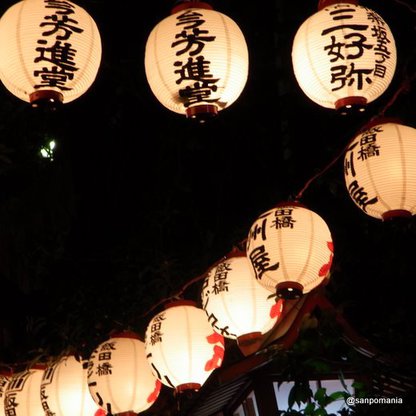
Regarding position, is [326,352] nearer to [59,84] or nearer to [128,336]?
[128,336]

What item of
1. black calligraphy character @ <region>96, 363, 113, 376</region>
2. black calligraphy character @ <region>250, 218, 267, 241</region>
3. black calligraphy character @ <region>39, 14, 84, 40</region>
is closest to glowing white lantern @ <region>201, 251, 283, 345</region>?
black calligraphy character @ <region>250, 218, 267, 241</region>

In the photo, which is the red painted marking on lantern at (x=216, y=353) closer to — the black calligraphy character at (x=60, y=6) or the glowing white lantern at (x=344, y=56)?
the glowing white lantern at (x=344, y=56)

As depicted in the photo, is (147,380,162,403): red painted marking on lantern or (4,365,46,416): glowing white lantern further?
(4,365,46,416): glowing white lantern

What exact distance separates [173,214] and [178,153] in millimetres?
564

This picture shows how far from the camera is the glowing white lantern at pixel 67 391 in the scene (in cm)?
731

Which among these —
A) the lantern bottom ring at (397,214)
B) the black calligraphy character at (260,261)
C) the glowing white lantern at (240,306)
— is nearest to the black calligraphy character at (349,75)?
the lantern bottom ring at (397,214)

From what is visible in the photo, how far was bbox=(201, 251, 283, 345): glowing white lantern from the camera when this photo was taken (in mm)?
6508

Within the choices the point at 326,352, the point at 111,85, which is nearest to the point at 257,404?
the point at 326,352

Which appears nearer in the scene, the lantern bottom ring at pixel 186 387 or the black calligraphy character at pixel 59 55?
the black calligraphy character at pixel 59 55

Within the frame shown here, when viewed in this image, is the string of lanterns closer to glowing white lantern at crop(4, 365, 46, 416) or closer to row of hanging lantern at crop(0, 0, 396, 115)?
row of hanging lantern at crop(0, 0, 396, 115)

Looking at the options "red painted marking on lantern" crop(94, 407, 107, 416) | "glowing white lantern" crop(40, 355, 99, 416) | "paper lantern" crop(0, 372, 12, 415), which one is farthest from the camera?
"paper lantern" crop(0, 372, 12, 415)

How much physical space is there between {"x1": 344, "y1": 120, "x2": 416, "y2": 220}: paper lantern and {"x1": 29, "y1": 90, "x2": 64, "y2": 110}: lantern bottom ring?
1.76 metres

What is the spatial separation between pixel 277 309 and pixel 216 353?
1.59 feet

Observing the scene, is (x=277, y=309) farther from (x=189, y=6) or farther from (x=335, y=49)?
(x=189, y=6)
